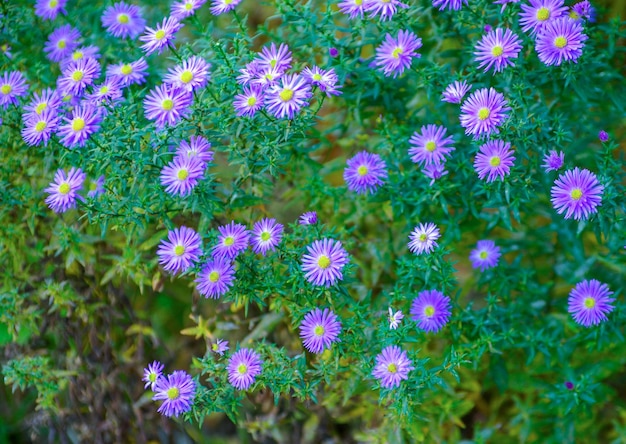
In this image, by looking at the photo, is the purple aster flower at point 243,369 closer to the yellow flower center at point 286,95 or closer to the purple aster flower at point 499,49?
the yellow flower center at point 286,95

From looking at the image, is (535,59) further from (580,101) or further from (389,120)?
(389,120)

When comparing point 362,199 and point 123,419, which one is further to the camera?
point 123,419

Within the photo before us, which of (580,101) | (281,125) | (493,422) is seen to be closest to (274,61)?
(281,125)

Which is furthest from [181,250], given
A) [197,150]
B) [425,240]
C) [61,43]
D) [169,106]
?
[61,43]

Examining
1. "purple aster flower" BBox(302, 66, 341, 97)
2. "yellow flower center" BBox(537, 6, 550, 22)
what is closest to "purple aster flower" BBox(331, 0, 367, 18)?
"purple aster flower" BBox(302, 66, 341, 97)

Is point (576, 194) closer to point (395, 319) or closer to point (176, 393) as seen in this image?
point (395, 319)
